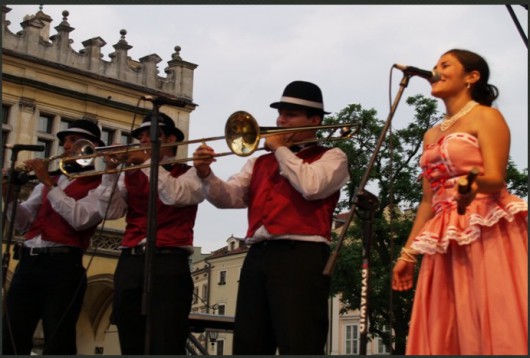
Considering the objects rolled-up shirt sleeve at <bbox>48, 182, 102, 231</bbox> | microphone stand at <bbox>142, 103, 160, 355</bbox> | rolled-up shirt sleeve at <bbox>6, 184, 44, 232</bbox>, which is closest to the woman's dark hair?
microphone stand at <bbox>142, 103, 160, 355</bbox>

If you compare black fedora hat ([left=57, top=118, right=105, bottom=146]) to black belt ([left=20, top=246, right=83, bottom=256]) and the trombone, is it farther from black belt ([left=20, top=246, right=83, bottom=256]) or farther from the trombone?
black belt ([left=20, top=246, right=83, bottom=256])

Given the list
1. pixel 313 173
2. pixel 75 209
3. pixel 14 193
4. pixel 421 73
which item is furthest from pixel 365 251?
pixel 14 193

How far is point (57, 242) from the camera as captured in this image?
618cm

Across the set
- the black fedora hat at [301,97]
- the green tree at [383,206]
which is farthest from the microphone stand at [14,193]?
the green tree at [383,206]

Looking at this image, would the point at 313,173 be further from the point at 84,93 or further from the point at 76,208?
the point at 84,93

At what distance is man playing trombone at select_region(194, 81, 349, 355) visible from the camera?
486 centimetres

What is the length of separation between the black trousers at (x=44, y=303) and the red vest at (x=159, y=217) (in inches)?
22.2

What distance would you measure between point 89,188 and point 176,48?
24.8 m

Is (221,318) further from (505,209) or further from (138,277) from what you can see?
(505,209)

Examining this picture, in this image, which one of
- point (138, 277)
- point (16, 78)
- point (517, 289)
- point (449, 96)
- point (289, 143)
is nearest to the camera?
point (517, 289)

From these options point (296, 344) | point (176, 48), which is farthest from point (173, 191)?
point (176, 48)

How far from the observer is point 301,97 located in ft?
17.9

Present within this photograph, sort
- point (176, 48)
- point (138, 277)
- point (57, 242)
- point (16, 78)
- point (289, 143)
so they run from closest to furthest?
1. point (289, 143)
2. point (138, 277)
3. point (57, 242)
4. point (16, 78)
5. point (176, 48)

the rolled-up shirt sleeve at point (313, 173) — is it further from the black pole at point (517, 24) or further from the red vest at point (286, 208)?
the black pole at point (517, 24)
